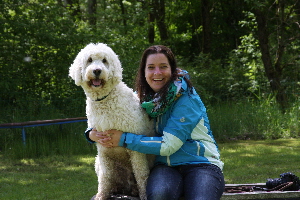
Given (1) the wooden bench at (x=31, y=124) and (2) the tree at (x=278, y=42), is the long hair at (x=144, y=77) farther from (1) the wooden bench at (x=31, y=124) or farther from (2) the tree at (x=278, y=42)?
(2) the tree at (x=278, y=42)

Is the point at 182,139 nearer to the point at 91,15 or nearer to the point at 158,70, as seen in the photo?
the point at 158,70

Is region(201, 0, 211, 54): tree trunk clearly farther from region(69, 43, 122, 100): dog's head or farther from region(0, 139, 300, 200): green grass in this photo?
region(69, 43, 122, 100): dog's head

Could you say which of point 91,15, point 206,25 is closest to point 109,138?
point 91,15

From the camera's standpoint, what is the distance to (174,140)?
109 inches

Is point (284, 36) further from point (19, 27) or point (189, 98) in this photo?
point (189, 98)

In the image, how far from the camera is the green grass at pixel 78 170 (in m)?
4.80

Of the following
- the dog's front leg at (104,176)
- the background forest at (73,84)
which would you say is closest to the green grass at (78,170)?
the background forest at (73,84)

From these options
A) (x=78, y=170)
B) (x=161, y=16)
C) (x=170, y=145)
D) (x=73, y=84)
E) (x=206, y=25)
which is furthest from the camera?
(x=206, y=25)

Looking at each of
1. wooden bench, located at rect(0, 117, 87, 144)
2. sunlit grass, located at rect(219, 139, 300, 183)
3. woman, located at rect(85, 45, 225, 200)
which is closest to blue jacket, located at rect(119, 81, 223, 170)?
woman, located at rect(85, 45, 225, 200)

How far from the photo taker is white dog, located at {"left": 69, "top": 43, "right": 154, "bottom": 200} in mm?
2857

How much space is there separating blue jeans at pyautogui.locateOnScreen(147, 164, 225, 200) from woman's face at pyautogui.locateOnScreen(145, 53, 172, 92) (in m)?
0.63

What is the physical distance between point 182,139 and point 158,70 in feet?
1.83

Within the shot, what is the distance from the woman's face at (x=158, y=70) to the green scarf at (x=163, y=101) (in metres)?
0.11

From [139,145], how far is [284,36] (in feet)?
28.1
